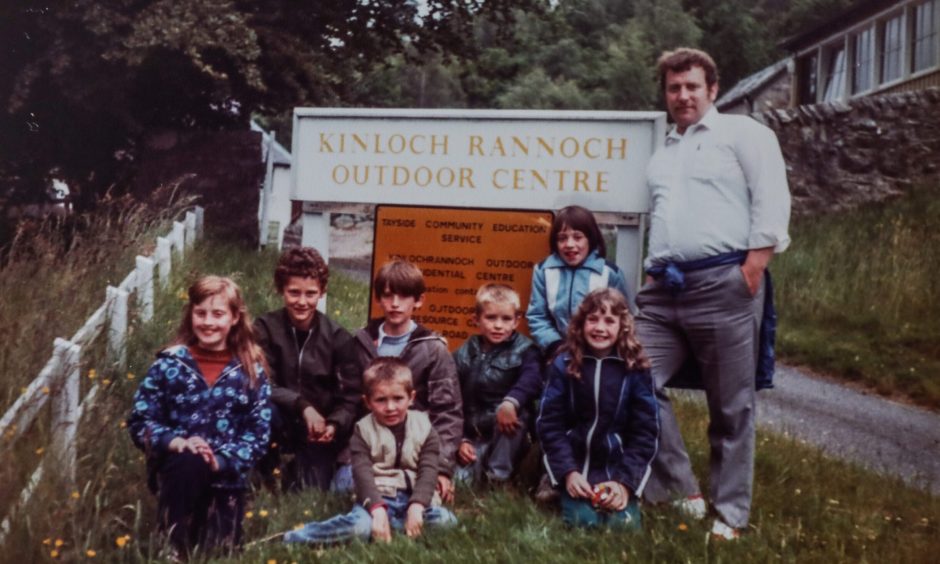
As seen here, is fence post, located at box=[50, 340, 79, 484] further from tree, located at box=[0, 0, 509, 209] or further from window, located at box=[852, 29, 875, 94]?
window, located at box=[852, 29, 875, 94]

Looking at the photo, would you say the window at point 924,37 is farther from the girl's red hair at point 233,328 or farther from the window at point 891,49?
the girl's red hair at point 233,328

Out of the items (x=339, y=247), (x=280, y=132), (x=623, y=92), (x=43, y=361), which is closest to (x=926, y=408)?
(x=43, y=361)

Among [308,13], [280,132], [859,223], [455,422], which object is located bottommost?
[455,422]

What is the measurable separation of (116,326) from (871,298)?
7.71 metres

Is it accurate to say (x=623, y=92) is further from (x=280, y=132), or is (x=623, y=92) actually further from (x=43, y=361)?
(x=43, y=361)

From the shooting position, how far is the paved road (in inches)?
246

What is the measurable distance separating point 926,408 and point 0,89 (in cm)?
1121

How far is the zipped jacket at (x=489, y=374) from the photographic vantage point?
4891 millimetres

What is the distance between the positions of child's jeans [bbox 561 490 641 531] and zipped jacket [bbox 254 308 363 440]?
3.99 feet

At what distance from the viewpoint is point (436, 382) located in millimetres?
4676

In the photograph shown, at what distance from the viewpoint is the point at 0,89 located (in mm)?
12102

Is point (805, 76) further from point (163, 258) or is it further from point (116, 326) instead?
point (116, 326)

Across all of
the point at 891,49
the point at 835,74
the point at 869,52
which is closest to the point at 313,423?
the point at 891,49

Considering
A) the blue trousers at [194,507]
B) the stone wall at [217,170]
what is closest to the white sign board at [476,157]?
the blue trousers at [194,507]
